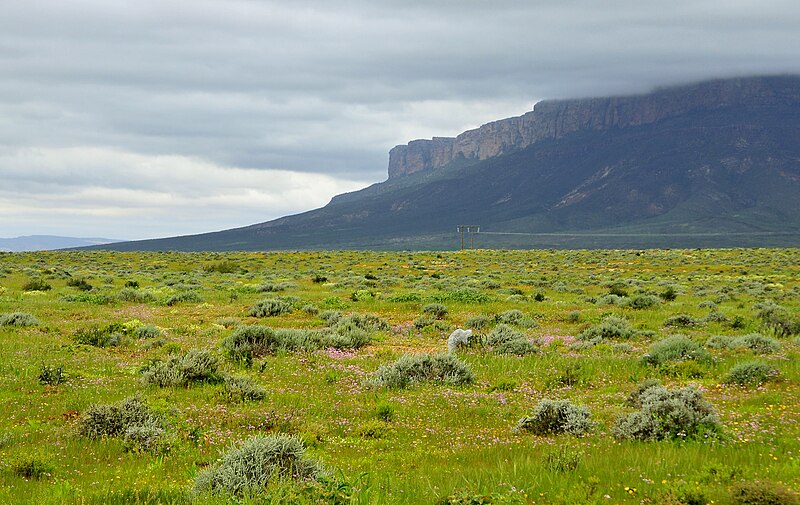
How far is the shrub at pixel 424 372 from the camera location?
40.4ft

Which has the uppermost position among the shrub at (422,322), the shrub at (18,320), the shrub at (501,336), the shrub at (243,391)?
the shrub at (18,320)

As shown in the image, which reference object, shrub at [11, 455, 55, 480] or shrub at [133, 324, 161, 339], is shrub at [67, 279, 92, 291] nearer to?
shrub at [133, 324, 161, 339]

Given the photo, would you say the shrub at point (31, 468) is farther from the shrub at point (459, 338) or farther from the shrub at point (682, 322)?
the shrub at point (682, 322)

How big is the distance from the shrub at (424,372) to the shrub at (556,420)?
3.14 meters

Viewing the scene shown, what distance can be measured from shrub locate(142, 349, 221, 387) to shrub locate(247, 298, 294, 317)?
1149 cm

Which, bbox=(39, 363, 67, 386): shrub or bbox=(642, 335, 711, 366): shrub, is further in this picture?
bbox=(642, 335, 711, 366): shrub

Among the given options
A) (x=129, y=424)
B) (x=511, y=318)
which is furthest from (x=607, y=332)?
(x=129, y=424)

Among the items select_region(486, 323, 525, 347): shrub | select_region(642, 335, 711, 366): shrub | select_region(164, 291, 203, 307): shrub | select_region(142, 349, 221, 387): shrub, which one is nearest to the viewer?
select_region(142, 349, 221, 387): shrub

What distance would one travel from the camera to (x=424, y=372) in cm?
1280

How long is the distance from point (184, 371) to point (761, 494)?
31.8ft

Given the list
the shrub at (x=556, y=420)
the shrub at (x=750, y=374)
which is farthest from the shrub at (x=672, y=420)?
the shrub at (x=750, y=374)

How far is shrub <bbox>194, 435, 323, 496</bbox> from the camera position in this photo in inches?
236

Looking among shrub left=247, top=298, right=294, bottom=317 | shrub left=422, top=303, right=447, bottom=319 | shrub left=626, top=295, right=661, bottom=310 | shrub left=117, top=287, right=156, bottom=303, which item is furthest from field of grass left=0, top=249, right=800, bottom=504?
shrub left=117, top=287, right=156, bottom=303

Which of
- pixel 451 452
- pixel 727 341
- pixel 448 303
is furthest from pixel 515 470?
pixel 448 303
